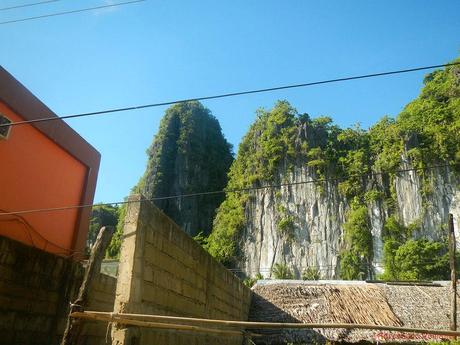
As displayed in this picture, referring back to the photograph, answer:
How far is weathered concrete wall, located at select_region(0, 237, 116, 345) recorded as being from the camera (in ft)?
18.0

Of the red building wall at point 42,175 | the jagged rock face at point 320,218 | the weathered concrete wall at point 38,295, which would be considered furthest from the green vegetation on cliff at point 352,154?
the weathered concrete wall at point 38,295

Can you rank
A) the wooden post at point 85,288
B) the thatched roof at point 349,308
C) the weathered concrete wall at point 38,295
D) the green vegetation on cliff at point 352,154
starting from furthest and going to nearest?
the green vegetation on cliff at point 352,154 → the thatched roof at point 349,308 → the weathered concrete wall at point 38,295 → the wooden post at point 85,288

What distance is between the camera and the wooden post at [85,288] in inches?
131

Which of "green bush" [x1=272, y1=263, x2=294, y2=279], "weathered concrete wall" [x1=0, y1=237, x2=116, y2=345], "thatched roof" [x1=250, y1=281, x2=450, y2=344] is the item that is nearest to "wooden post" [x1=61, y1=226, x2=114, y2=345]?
"weathered concrete wall" [x1=0, y1=237, x2=116, y2=345]

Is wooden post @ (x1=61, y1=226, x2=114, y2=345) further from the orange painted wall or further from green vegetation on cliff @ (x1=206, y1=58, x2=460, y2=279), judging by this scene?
green vegetation on cliff @ (x1=206, y1=58, x2=460, y2=279)

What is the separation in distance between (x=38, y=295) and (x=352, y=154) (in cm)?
2902

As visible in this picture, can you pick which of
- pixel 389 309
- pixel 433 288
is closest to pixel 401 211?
pixel 433 288

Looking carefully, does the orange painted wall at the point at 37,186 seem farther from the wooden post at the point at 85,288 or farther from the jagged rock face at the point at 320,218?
the jagged rock face at the point at 320,218

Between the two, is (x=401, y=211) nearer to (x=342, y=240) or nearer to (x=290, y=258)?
(x=342, y=240)

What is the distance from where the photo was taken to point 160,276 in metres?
4.86

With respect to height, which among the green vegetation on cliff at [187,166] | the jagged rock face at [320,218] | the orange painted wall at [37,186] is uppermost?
the green vegetation on cliff at [187,166]

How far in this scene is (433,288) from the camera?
1181cm

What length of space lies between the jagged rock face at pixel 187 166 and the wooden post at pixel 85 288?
3545 cm

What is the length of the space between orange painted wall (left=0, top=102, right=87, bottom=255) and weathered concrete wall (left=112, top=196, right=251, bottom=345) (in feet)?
10.2
